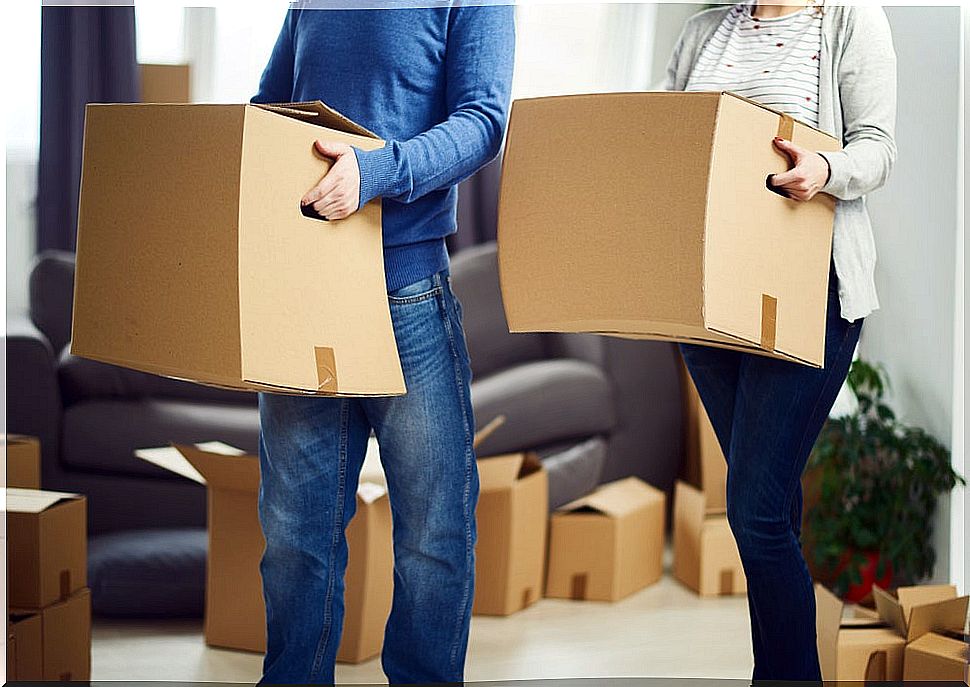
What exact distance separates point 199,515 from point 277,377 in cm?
126

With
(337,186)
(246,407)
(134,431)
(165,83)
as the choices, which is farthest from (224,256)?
(246,407)

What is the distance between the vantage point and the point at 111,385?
8.40ft

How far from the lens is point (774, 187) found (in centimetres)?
135

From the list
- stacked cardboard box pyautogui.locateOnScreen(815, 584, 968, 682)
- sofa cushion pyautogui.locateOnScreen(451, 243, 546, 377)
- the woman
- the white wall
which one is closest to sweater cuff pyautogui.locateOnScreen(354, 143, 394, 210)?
the woman

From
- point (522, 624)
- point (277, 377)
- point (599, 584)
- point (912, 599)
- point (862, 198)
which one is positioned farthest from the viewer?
point (599, 584)

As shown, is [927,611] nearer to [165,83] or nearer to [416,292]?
[416,292]

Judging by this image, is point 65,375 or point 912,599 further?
point 65,375

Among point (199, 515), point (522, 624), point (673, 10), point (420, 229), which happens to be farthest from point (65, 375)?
point (673, 10)

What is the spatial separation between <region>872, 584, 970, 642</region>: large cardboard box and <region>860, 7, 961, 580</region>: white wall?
0.36 metres

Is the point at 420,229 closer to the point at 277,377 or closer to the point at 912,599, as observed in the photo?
the point at 277,377

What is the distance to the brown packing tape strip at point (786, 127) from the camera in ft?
4.42

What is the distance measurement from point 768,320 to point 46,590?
1.11 meters

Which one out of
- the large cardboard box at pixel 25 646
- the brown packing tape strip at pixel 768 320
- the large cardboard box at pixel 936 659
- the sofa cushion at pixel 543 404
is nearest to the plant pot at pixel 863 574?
the large cardboard box at pixel 936 659

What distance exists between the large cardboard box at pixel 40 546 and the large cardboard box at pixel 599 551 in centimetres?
105
